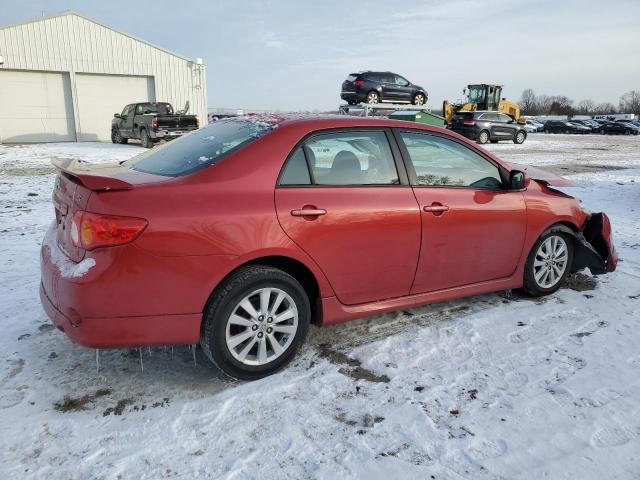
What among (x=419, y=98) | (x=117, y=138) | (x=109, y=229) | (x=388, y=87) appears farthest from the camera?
(x=419, y=98)

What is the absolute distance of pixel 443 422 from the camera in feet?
8.65

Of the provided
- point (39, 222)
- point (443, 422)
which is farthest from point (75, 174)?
point (39, 222)

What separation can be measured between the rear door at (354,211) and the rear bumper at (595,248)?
1.99 m

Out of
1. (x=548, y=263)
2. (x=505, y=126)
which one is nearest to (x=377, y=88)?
(x=505, y=126)

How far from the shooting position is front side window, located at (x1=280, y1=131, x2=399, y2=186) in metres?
3.12

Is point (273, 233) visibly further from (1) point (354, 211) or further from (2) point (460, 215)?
(2) point (460, 215)

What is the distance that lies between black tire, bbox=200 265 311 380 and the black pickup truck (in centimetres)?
1599

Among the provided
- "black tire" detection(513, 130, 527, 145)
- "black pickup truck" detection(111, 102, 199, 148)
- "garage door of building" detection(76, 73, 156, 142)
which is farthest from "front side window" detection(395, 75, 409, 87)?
"garage door of building" detection(76, 73, 156, 142)

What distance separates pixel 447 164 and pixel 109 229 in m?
2.45

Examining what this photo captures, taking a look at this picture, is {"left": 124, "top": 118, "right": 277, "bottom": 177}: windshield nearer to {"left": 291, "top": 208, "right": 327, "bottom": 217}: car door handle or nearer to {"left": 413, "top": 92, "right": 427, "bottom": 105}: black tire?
{"left": 291, "top": 208, "right": 327, "bottom": 217}: car door handle

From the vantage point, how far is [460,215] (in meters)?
3.64

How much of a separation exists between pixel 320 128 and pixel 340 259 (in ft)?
2.85

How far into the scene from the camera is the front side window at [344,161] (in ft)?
10.2

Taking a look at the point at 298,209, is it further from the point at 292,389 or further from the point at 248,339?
the point at 292,389
